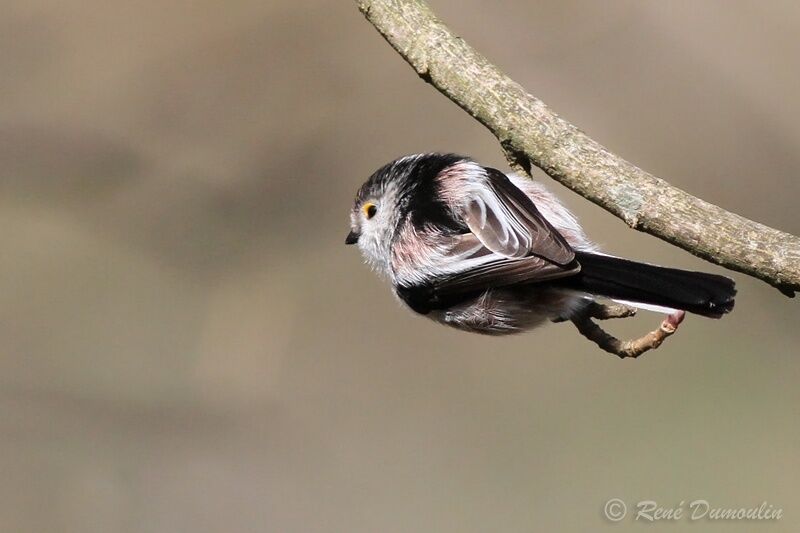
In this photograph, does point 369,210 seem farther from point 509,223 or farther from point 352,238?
point 509,223

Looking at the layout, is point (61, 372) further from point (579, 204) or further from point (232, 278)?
point (579, 204)

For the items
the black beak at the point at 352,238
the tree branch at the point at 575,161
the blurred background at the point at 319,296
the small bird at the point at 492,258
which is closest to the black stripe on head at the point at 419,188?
the small bird at the point at 492,258

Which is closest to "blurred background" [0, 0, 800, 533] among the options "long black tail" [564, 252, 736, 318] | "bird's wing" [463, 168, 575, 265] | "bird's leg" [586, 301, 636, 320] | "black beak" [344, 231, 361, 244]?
"black beak" [344, 231, 361, 244]

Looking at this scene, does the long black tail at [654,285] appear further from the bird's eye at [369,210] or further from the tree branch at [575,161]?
the bird's eye at [369,210]

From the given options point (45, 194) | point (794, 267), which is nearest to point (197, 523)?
point (45, 194)

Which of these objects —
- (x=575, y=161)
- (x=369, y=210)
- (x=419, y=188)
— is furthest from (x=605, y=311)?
(x=369, y=210)

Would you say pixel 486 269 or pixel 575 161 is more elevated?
pixel 575 161

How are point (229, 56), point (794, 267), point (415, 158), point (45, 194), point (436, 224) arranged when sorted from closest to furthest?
point (794, 267), point (436, 224), point (415, 158), point (45, 194), point (229, 56)
